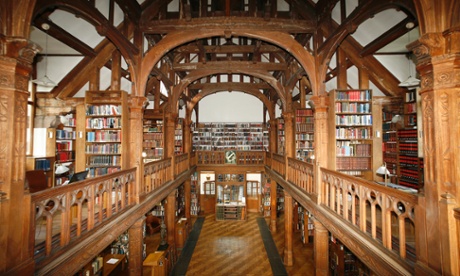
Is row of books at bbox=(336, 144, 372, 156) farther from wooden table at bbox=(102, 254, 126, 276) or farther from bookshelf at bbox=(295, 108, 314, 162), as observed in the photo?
wooden table at bbox=(102, 254, 126, 276)

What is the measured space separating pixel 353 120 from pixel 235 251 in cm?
558

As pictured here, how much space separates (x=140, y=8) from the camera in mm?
5105

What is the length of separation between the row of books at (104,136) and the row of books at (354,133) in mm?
5157

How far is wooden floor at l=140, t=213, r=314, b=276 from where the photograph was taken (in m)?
7.16

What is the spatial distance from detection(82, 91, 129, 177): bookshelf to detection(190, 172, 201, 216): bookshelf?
6610 mm

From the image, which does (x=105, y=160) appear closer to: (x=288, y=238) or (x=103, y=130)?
(x=103, y=130)

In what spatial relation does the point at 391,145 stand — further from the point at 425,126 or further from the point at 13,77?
the point at 13,77

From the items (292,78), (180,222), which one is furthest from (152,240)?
(292,78)

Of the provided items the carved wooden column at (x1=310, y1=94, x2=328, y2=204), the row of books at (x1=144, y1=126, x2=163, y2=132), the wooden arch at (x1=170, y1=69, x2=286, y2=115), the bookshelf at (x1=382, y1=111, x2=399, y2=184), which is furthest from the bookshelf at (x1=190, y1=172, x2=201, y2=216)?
the carved wooden column at (x1=310, y1=94, x2=328, y2=204)

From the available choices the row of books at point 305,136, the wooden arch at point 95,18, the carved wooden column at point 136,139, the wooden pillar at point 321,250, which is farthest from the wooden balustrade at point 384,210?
the row of books at point 305,136

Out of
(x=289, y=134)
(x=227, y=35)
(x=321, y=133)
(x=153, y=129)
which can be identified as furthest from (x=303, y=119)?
(x=153, y=129)

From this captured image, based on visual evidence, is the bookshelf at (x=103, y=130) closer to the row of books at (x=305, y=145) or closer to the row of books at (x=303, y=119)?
the row of books at (x=303, y=119)

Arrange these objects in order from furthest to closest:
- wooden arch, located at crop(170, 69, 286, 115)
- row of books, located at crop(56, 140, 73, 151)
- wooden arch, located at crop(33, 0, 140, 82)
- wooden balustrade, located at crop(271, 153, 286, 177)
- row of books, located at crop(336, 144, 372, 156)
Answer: wooden balustrade, located at crop(271, 153, 286, 177)
wooden arch, located at crop(170, 69, 286, 115)
row of books, located at crop(56, 140, 73, 151)
row of books, located at crop(336, 144, 372, 156)
wooden arch, located at crop(33, 0, 140, 82)

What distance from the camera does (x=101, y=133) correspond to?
604 cm
